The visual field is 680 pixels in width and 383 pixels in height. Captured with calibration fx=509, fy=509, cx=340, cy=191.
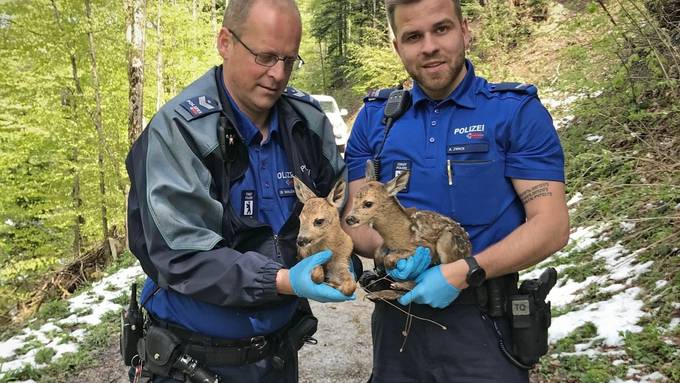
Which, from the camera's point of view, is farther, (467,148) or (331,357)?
(331,357)

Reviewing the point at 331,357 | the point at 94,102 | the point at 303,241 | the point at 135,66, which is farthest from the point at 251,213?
the point at 94,102

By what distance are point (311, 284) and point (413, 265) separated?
0.53m

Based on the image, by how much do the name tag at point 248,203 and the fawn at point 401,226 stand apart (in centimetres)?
49

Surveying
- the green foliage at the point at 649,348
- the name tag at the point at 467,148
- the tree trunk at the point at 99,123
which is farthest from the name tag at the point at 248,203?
the tree trunk at the point at 99,123

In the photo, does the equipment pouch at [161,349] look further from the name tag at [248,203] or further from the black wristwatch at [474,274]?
the black wristwatch at [474,274]

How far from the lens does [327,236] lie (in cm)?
239

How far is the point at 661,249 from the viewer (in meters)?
5.47

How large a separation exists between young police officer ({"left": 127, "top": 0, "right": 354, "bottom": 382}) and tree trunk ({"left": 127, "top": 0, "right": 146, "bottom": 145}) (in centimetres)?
996

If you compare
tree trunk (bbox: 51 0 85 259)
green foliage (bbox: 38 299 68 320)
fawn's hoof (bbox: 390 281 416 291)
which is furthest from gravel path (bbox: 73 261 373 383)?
tree trunk (bbox: 51 0 85 259)

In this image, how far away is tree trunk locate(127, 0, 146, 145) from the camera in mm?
11719

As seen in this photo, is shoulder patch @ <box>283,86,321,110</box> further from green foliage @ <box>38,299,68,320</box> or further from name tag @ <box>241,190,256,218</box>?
green foliage @ <box>38,299,68,320</box>

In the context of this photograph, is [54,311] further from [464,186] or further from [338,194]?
[464,186]

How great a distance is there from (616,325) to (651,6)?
4.13 m

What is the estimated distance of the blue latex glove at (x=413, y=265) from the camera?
2430 millimetres
